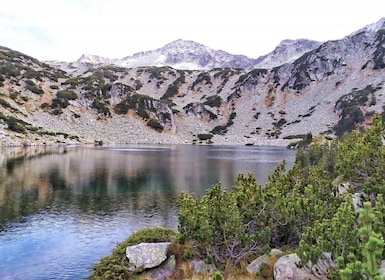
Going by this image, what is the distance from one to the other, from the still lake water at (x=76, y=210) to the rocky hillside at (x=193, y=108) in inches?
2805

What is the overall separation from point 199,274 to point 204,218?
7.98 feet

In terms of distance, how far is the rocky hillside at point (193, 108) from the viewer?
436 feet

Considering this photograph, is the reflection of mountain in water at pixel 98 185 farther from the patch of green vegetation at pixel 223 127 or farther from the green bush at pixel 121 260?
the patch of green vegetation at pixel 223 127

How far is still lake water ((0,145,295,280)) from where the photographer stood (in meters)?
18.6

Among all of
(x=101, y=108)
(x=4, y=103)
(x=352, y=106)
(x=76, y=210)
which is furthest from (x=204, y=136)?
(x=76, y=210)

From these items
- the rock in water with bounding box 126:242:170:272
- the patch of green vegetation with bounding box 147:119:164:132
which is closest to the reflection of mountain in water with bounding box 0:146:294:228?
the rock in water with bounding box 126:242:170:272

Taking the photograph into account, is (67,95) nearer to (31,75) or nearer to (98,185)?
(31,75)

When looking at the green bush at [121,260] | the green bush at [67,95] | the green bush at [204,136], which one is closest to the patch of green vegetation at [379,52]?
the green bush at [204,136]

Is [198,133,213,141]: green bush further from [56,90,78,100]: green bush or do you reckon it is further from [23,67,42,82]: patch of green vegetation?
[23,67,42,82]: patch of green vegetation

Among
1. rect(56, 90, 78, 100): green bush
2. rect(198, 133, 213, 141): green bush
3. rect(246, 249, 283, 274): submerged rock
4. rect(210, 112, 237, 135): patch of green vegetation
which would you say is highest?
rect(56, 90, 78, 100): green bush

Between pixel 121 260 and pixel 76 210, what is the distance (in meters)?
15.8

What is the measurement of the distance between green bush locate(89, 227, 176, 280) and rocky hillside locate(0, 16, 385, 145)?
101 m

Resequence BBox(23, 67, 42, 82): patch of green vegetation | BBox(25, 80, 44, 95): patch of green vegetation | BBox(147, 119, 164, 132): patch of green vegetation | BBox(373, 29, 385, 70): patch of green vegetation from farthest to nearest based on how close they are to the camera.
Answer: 1. BBox(373, 29, 385, 70): patch of green vegetation
2. BBox(147, 119, 164, 132): patch of green vegetation
3. BBox(23, 67, 42, 82): patch of green vegetation
4. BBox(25, 80, 44, 95): patch of green vegetation

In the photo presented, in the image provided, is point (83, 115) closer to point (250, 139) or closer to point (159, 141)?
point (159, 141)
